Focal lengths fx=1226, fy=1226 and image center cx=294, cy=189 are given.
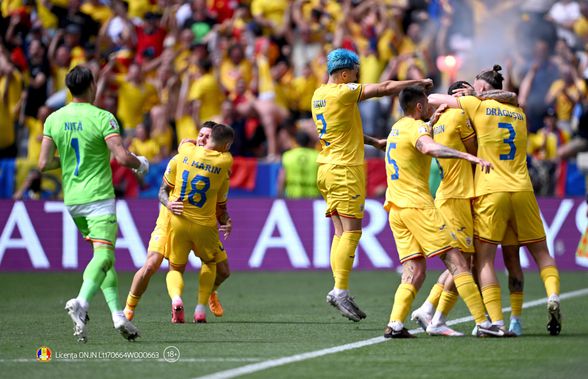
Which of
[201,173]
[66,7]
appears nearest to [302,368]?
[201,173]

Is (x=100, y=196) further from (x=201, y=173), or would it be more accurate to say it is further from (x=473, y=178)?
(x=473, y=178)

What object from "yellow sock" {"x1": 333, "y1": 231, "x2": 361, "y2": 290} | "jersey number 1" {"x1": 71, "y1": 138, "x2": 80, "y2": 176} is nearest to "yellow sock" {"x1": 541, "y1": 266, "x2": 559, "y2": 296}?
"yellow sock" {"x1": 333, "y1": 231, "x2": 361, "y2": 290}

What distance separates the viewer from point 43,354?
9297 mm

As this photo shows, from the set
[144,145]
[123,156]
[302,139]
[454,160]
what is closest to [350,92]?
[454,160]

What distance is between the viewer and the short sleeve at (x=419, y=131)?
10.0 meters

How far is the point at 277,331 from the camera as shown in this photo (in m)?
11.1

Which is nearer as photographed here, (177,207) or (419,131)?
(419,131)

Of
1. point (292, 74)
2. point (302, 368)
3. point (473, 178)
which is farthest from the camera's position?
point (292, 74)

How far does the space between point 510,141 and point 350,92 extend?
1813mm

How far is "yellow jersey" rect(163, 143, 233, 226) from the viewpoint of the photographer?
11945mm

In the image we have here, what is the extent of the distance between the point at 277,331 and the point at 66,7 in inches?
588

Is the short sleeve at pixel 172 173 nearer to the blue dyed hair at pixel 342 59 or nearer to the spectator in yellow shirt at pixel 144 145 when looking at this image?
the blue dyed hair at pixel 342 59

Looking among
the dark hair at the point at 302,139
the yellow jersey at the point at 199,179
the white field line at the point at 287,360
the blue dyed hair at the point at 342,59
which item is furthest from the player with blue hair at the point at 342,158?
the dark hair at the point at 302,139

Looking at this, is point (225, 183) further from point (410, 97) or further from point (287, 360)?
point (287, 360)
